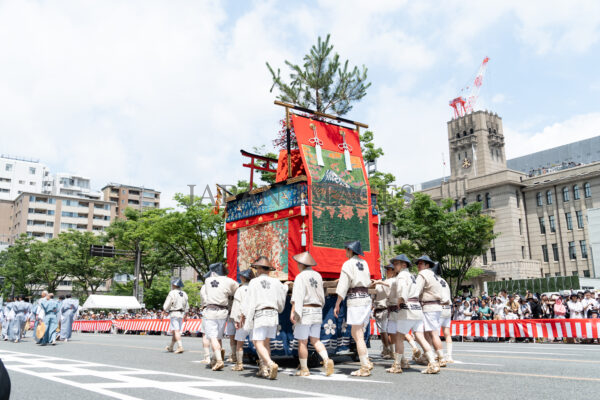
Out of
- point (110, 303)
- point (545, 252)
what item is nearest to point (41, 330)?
point (110, 303)

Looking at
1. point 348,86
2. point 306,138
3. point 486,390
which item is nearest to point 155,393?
point 486,390

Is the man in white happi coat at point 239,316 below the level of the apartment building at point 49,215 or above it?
below

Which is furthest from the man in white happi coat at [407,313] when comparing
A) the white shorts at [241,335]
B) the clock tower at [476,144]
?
the clock tower at [476,144]

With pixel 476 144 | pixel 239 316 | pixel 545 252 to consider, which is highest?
pixel 476 144

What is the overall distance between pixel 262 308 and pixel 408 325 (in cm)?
248

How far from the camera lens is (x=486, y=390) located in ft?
18.4

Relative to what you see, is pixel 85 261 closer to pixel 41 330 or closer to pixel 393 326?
pixel 41 330

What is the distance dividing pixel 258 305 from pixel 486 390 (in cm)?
355

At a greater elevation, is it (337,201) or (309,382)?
(337,201)

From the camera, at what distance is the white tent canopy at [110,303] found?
3819cm

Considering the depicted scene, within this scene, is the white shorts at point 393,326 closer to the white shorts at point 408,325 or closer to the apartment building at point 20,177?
the white shorts at point 408,325

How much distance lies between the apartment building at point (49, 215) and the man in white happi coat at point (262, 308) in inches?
3191

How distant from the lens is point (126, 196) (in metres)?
98.1

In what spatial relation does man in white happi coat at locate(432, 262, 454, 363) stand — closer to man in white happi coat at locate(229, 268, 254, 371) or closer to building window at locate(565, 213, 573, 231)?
man in white happi coat at locate(229, 268, 254, 371)
